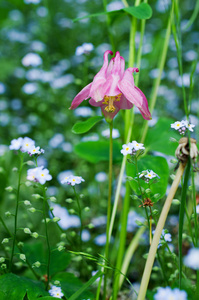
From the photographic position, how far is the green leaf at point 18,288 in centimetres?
71

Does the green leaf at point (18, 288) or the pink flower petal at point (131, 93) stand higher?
the pink flower petal at point (131, 93)

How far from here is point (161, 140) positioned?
113 centimetres

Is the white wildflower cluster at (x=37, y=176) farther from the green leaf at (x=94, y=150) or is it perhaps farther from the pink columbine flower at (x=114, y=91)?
the green leaf at (x=94, y=150)

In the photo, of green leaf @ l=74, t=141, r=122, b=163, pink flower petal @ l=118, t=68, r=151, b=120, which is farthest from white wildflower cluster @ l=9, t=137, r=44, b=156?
green leaf @ l=74, t=141, r=122, b=163

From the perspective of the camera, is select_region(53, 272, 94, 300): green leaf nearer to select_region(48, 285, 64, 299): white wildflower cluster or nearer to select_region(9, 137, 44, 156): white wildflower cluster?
select_region(48, 285, 64, 299): white wildflower cluster

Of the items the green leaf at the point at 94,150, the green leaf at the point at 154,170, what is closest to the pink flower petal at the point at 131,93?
the green leaf at the point at 154,170

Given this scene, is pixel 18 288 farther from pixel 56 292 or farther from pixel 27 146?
pixel 27 146

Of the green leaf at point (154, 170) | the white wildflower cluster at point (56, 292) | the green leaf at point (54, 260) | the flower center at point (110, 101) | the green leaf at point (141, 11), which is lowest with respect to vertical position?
the white wildflower cluster at point (56, 292)

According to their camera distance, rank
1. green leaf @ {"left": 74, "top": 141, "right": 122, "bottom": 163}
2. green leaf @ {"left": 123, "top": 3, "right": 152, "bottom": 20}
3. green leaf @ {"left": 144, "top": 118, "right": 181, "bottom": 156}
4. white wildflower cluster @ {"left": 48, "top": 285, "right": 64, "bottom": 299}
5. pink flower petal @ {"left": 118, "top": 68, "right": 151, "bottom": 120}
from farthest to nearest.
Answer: green leaf @ {"left": 74, "top": 141, "right": 122, "bottom": 163} → green leaf @ {"left": 144, "top": 118, "right": 181, "bottom": 156} → green leaf @ {"left": 123, "top": 3, "right": 152, "bottom": 20} → white wildflower cluster @ {"left": 48, "top": 285, "right": 64, "bottom": 299} → pink flower petal @ {"left": 118, "top": 68, "right": 151, "bottom": 120}

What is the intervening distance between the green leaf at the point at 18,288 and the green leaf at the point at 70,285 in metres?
0.07

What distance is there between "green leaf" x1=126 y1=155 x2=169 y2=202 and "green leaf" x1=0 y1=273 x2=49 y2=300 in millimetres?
310

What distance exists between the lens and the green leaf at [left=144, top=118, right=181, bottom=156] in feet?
3.46

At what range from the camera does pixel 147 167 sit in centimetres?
89

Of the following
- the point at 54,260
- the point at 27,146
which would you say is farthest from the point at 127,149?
the point at 54,260
